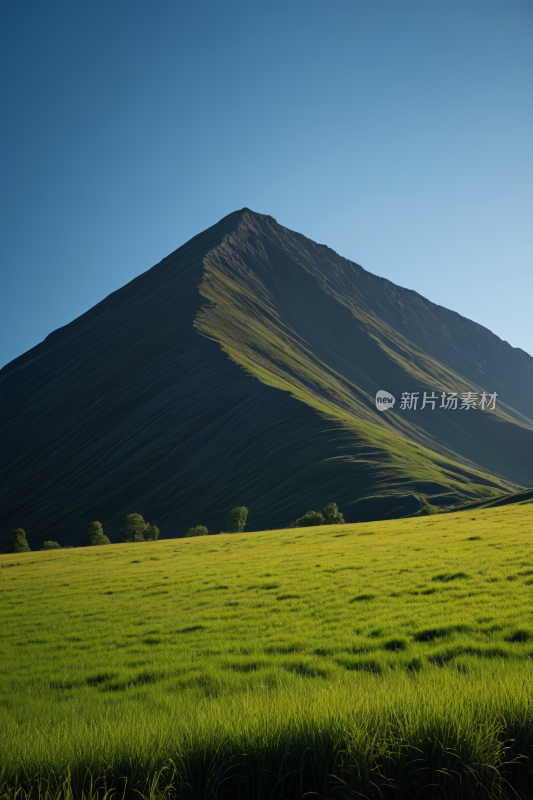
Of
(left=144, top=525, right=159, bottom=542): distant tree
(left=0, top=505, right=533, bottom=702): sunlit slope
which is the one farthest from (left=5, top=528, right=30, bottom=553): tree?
(left=0, top=505, right=533, bottom=702): sunlit slope

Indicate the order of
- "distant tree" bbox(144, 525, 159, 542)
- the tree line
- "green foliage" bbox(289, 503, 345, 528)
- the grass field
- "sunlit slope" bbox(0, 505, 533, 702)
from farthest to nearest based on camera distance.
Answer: "distant tree" bbox(144, 525, 159, 542) < the tree line < "green foliage" bbox(289, 503, 345, 528) < "sunlit slope" bbox(0, 505, 533, 702) < the grass field

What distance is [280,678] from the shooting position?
8242 mm

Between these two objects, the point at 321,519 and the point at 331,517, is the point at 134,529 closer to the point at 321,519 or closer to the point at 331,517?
the point at 321,519

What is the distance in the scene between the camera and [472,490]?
113 metres

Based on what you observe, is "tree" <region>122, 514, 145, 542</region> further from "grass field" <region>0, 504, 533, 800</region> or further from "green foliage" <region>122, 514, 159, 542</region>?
"grass field" <region>0, 504, 533, 800</region>

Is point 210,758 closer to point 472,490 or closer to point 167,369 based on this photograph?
point 472,490

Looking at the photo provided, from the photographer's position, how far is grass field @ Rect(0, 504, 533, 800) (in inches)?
156

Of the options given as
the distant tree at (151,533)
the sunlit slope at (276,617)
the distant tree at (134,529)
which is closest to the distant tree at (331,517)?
the distant tree at (134,529)

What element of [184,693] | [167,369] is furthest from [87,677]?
[167,369]

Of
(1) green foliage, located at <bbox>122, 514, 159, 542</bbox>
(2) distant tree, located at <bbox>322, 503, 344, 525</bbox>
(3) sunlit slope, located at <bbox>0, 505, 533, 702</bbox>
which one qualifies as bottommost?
(1) green foliage, located at <bbox>122, 514, 159, 542</bbox>

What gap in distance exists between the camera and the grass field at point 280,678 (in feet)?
13.0

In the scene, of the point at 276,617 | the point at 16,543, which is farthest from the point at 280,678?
the point at 16,543

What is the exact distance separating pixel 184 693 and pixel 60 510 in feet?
497

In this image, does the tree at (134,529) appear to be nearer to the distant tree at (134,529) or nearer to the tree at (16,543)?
the distant tree at (134,529)
